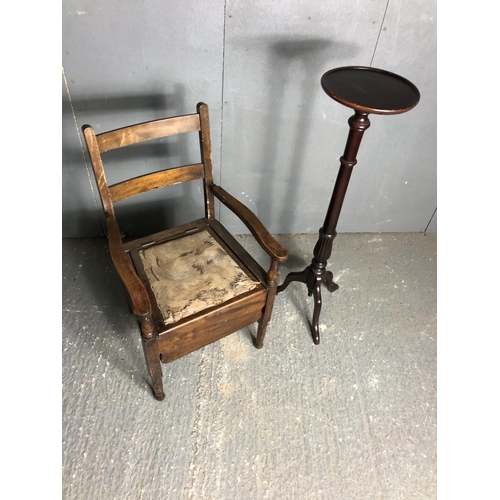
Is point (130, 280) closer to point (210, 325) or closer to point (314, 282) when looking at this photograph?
point (210, 325)

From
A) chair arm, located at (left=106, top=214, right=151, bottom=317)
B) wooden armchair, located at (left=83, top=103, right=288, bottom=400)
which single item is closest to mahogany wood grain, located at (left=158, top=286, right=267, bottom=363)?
wooden armchair, located at (left=83, top=103, right=288, bottom=400)

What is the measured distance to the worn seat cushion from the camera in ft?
4.30

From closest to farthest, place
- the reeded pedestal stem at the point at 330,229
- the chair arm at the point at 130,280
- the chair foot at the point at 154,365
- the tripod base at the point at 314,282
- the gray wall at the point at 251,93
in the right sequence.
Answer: the chair arm at the point at 130,280 < the chair foot at the point at 154,365 < the reeded pedestal stem at the point at 330,229 < the gray wall at the point at 251,93 < the tripod base at the point at 314,282

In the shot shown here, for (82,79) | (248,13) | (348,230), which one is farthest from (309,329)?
(82,79)

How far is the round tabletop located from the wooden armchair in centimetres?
48

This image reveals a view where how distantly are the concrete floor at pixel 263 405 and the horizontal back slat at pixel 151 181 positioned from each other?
65 cm

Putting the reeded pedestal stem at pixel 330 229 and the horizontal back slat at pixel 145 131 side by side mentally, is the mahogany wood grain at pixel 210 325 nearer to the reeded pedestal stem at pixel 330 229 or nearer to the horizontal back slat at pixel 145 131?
the reeded pedestal stem at pixel 330 229

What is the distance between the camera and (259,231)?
1.37 m

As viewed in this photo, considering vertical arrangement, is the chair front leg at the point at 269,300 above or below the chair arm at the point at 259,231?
below

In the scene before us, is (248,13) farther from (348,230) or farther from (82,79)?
(348,230)

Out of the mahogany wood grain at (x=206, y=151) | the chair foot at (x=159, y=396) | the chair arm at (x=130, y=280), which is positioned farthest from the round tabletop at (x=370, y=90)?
the chair foot at (x=159, y=396)

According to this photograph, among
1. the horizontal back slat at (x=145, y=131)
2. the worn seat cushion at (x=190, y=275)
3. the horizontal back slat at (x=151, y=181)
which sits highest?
the horizontal back slat at (x=145, y=131)

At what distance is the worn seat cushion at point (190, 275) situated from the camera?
1.31m

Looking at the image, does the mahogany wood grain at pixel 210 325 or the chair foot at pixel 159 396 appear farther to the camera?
the chair foot at pixel 159 396
